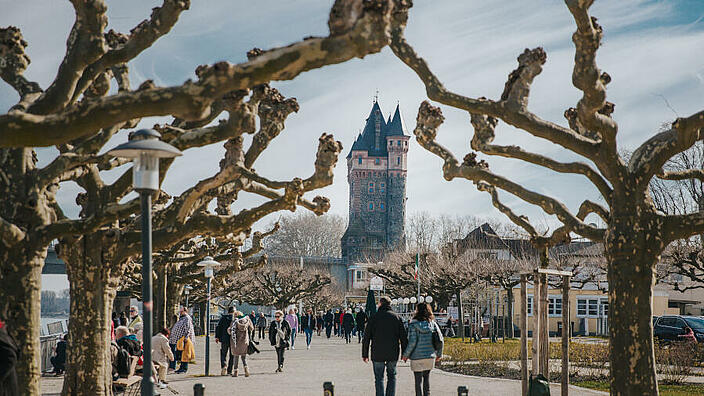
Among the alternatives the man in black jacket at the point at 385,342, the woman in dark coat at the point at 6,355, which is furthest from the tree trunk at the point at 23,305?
the man in black jacket at the point at 385,342

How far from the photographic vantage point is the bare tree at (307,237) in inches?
5389

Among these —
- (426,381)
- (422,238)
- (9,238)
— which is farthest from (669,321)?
(422,238)

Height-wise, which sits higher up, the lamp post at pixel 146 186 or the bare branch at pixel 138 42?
the bare branch at pixel 138 42

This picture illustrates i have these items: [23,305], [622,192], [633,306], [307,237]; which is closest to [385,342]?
[633,306]

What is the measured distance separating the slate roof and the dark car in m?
122

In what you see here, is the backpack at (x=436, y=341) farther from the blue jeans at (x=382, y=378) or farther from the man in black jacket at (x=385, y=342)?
the blue jeans at (x=382, y=378)

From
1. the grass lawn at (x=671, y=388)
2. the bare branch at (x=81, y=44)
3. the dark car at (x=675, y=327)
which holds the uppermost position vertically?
the bare branch at (x=81, y=44)

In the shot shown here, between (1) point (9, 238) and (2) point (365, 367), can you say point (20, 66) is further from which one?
(2) point (365, 367)

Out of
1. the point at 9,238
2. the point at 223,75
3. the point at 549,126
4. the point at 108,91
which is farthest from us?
the point at 108,91

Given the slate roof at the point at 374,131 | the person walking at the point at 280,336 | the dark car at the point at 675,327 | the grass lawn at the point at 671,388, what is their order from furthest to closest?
the slate roof at the point at 374,131, the dark car at the point at 675,327, the person walking at the point at 280,336, the grass lawn at the point at 671,388

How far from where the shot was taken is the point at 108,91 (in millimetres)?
13148

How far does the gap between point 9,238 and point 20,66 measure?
3062 millimetres

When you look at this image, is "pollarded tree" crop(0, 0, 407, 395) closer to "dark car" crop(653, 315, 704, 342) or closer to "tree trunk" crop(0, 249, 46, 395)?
"tree trunk" crop(0, 249, 46, 395)

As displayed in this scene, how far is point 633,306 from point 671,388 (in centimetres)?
802
